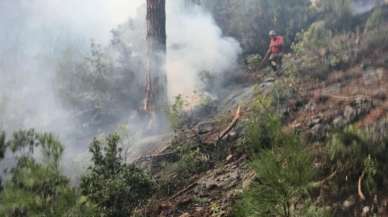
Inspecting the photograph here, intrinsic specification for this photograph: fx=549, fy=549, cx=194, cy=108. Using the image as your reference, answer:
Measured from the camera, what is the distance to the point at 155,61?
37.0ft

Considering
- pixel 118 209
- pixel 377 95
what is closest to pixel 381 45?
pixel 377 95

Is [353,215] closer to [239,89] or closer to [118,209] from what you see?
[118,209]

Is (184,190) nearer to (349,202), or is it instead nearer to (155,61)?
(349,202)

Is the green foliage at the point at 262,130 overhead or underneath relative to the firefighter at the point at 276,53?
underneath

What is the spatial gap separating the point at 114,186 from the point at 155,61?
487cm

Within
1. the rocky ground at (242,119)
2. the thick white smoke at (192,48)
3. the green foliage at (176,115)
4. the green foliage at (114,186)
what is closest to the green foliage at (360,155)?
the rocky ground at (242,119)

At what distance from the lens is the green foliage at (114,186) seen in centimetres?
672

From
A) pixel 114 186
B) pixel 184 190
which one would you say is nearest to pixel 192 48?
pixel 184 190

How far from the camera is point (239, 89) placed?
1126cm

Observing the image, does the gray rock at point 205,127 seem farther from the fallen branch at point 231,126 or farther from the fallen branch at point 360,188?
the fallen branch at point 360,188

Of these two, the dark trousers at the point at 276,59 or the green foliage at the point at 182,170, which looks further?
the dark trousers at the point at 276,59

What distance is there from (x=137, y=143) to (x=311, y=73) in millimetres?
3314

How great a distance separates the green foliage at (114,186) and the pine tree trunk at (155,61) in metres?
3.51

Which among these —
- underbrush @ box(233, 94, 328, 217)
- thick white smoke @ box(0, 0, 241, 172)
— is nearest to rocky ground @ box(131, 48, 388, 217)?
underbrush @ box(233, 94, 328, 217)
